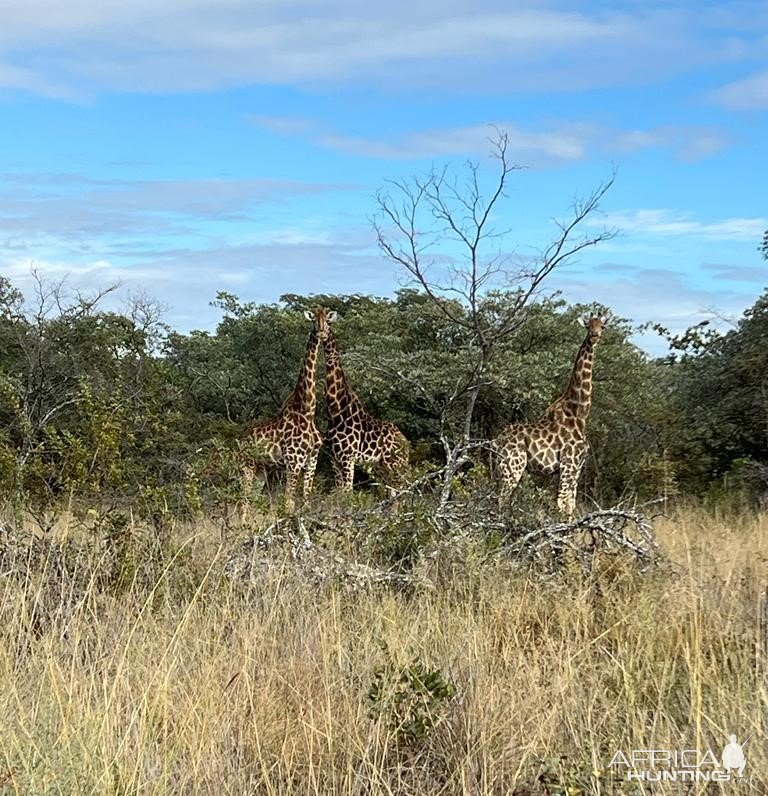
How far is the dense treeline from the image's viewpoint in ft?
38.1

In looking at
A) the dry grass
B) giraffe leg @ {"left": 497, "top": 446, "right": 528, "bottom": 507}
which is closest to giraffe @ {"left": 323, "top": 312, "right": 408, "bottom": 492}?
giraffe leg @ {"left": 497, "top": 446, "right": 528, "bottom": 507}

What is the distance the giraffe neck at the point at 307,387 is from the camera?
1137 cm

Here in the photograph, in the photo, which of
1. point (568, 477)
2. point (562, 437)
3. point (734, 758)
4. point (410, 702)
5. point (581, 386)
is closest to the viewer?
point (734, 758)

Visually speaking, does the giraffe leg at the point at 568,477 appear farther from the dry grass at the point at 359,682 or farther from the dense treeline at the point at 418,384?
the dry grass at the point at 359,682

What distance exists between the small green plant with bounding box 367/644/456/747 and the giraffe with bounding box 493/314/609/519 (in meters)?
7.00

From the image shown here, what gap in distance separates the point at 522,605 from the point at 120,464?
441 cm

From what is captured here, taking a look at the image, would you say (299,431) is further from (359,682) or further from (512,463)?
(359,682)

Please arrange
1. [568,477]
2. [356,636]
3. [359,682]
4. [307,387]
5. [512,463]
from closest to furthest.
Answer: [359,682], [356,636], [512,463], [568,477], [307,387]

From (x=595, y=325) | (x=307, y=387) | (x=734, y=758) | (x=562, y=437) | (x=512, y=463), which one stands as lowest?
(x=734, y=758)

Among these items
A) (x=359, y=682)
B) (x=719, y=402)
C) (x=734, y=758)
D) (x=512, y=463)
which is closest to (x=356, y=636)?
(x=359, y=682)

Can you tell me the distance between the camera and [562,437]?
1093cm

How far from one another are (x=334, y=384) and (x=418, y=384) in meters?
1.08

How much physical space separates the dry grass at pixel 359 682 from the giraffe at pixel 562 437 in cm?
531

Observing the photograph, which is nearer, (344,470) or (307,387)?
(307,387)
